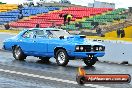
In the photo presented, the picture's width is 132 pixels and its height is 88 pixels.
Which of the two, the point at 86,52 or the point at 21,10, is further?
the point at 21,10

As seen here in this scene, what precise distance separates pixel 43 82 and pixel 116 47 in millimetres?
8368

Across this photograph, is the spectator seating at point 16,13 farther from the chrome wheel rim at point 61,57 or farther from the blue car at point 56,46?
the chrome wheel rim at point 61,57

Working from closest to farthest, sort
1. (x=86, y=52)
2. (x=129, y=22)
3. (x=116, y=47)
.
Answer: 1. (x=86, y=52)
2. (x=116, y=47)
3. (x=129, y=22)

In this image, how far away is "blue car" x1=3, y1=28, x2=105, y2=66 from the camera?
54.1 ft

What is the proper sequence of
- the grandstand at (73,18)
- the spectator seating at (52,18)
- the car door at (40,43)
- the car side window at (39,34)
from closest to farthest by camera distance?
the car door at (40,43) < the car side window at (39,34) < the grandstand at (73,18) < the spectator seating at (52,18)

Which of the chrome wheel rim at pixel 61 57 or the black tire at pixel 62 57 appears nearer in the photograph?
the black tire at pixel 62 57

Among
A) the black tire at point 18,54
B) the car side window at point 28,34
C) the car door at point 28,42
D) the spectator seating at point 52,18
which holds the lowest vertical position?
the spectator seating at point 52,18

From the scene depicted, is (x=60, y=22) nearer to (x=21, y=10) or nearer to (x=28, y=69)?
(x=21, y=10)

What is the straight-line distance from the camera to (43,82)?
11398 mm

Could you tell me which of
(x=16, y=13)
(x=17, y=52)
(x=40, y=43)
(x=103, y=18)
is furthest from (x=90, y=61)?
(x=16, y=13)

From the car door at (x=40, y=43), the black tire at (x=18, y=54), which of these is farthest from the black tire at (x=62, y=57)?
the black tire at (x=18, y=54)

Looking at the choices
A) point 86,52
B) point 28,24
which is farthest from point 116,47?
point 28,24

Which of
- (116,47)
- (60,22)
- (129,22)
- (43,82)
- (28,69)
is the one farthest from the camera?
(60,22)

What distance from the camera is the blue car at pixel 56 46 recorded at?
16484 millimetres
